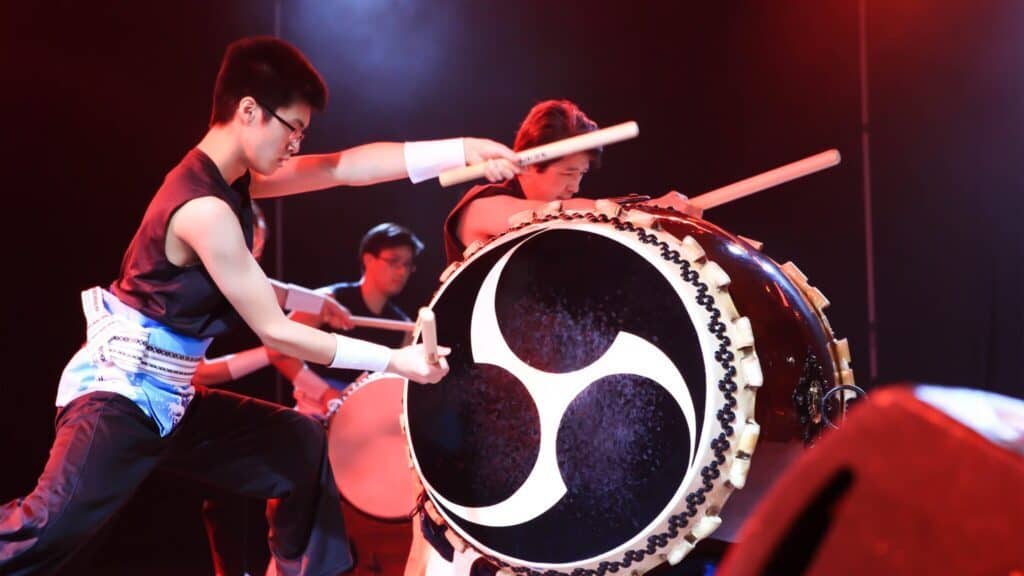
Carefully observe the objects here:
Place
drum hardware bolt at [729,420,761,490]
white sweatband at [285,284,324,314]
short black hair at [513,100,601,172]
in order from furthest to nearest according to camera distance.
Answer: white sweatband at [285,284,324,314] → short black hair at [513,100,601,172] → drum hardware bolt at [729,420,761,490]

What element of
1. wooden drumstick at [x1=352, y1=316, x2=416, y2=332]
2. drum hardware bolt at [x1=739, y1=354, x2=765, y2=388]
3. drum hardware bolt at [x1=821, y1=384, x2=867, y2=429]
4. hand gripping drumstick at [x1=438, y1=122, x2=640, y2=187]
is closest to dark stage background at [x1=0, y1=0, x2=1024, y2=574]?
wooden drumstick at [x1=352, y1=316, x2=416, y2=332]

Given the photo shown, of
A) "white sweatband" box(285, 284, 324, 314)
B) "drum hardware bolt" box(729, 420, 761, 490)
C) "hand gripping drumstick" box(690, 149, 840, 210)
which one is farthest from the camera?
"white sweatband" box(285, 284, 324, 314)

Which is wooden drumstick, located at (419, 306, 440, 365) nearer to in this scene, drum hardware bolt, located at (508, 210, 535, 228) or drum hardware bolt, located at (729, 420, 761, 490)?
drum hardware bolt, located at (508, 210, 535, 228)

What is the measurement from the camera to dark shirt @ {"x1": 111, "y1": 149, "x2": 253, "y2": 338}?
65.5 inches

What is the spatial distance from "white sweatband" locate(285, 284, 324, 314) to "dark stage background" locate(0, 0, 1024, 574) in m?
1.06

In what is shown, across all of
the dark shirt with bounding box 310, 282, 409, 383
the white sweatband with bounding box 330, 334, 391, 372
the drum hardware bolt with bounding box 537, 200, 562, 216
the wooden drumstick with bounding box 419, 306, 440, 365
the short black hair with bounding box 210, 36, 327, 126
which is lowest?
the dark shirt with bounding box 310, 282, 409, 383

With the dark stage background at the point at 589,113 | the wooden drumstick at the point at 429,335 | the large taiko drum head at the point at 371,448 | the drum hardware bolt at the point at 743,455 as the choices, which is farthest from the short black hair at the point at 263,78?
the dark stage background at the point at 589,113

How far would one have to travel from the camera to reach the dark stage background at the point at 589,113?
3.50 meters

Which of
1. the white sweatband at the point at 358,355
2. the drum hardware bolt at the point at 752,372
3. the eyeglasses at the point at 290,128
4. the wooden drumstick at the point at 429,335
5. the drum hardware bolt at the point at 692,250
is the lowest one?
the drum hardware bolt at the point at 752,372

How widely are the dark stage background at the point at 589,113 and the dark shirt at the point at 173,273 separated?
1.72 meters

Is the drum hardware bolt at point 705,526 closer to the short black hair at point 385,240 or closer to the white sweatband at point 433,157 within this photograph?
the white sweatband at point 433,157

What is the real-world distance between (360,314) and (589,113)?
4.60ft

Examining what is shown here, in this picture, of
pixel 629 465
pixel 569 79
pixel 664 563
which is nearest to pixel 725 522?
pixel 664 563

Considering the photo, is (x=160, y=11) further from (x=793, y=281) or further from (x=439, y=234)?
(x=793, y=281)
